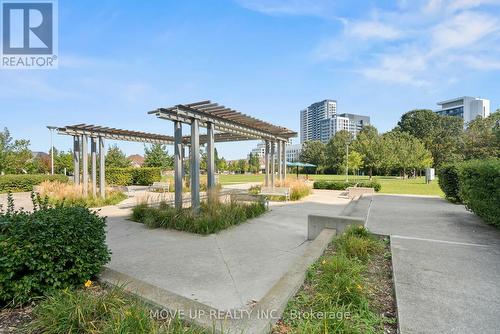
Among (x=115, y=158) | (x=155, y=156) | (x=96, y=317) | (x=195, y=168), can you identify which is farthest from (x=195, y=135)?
(x=115, y=158)

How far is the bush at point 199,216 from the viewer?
6176 mm

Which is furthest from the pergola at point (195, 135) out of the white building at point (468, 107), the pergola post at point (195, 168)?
the white building at point (468, 107)

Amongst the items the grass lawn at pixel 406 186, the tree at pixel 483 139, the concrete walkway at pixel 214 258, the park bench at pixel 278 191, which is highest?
the tree at pixel 483 139

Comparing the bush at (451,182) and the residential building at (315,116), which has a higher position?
the residential building at (315,116)

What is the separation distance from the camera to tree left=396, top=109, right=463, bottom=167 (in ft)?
153

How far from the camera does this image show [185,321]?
215 cm

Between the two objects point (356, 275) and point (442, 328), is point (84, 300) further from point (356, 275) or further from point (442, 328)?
point (442, 328)

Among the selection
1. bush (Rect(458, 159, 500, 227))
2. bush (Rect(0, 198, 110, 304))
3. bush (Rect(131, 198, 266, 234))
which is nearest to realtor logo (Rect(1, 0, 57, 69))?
bush (Rect(131, 198, 266, 234))

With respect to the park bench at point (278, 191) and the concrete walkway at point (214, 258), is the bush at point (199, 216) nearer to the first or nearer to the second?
the concrete walkway at point (214, 258)

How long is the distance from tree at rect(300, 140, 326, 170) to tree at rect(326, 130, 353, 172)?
1.76 metres

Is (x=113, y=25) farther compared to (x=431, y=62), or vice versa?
(x=431, y=62)

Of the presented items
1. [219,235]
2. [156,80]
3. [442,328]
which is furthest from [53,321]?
[156,80]

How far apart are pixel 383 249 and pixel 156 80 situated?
7.96 metres

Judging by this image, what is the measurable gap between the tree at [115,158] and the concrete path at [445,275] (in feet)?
85.6
